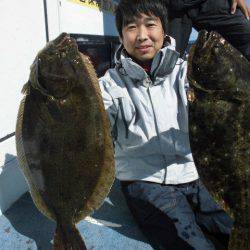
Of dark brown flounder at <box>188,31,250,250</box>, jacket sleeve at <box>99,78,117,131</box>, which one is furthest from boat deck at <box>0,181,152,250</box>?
dark brown flounder at <box>188,31,250,250</box>

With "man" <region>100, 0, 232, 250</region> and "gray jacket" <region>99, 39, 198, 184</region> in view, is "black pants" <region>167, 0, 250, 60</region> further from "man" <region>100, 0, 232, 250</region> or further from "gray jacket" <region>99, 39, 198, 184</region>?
"gray jacket" <region>99, 39, 198, 184</region>

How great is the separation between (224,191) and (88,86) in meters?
0.91

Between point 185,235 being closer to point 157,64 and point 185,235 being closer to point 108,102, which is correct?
point 108,102

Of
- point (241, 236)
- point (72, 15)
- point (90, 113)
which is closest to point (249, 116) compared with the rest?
point (241, 236)

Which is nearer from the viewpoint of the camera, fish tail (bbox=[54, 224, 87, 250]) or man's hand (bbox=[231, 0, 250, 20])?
fish tail (bbox=[54, 224, 87, 250])

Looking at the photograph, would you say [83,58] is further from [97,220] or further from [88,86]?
[97,220]

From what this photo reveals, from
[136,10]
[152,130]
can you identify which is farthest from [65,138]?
[136,10]

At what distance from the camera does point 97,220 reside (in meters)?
3.30

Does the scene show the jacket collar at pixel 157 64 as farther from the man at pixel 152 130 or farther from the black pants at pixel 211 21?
the black pants at pixel 211 21

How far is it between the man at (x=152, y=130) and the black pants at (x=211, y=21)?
1309 millimetres

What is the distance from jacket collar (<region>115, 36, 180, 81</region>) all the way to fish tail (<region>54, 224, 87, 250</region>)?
126 cm

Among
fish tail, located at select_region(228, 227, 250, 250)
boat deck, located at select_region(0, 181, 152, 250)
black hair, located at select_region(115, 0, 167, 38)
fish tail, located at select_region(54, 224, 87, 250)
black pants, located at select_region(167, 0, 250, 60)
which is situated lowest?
boat deck, located at select_region(0, 181, 152, 250)

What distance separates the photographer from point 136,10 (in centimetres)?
333

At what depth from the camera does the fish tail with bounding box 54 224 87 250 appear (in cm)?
243
